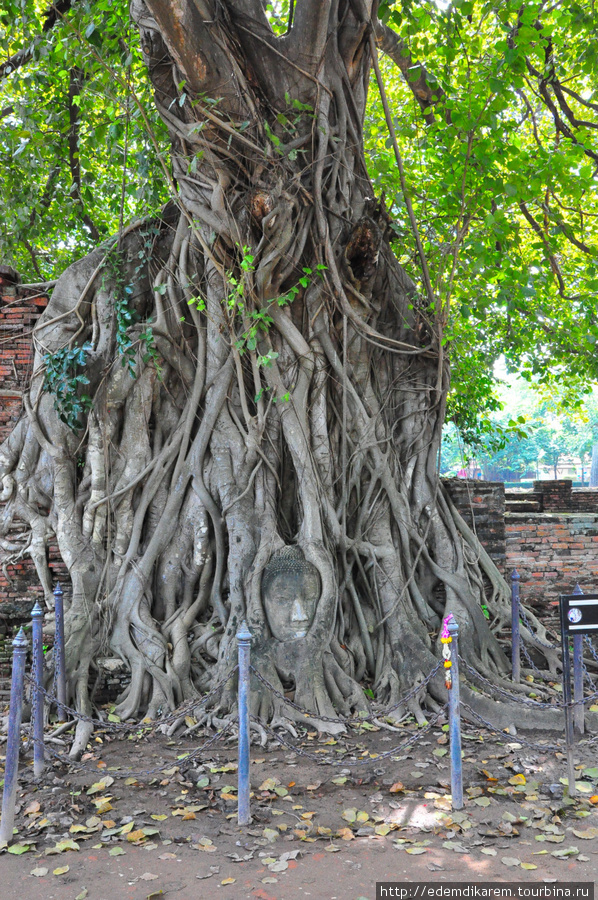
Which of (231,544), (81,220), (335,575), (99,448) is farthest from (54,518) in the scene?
(81,220)

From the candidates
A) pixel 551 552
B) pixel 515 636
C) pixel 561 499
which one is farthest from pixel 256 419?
pixel 561 499

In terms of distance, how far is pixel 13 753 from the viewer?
3258 mm

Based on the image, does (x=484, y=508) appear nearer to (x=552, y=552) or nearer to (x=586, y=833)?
(x=552, y=552)

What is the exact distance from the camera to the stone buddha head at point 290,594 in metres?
4.87

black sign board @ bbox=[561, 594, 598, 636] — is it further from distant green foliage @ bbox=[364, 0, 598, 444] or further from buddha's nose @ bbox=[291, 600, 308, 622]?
distant green foliage @ bbox=[364, 0, 598, 444]

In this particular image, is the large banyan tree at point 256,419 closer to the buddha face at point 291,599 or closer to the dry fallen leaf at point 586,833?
the buddha face at point 291,599

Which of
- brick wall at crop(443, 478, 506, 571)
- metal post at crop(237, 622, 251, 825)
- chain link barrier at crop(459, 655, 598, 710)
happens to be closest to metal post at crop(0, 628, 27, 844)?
metal post at crop(237, 622, 251, 825)

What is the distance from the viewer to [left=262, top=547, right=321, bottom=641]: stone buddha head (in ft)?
16.0

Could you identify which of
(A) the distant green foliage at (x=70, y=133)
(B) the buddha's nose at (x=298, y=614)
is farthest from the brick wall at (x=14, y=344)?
(B) the buddha's nose at (x=298, y=614)

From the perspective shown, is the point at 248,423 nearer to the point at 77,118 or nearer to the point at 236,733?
the point at 236,733

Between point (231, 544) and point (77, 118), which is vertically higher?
point (77, 118)

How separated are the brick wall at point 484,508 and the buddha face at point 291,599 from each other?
1.98 meters

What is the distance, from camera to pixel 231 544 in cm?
523

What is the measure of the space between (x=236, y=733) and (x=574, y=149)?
4800 millimetres
